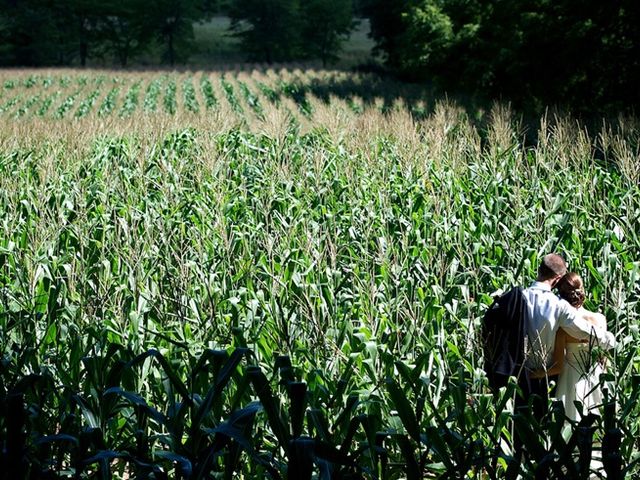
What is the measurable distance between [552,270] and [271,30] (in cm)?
7196

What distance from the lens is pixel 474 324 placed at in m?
6.99

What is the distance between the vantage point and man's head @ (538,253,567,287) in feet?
21.1

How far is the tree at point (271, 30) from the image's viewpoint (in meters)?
75.7

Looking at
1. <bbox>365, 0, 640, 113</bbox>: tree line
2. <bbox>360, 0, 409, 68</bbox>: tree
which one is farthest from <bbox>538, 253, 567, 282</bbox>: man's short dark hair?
<bbox>360, 0, 409, 68</bbox>: tree

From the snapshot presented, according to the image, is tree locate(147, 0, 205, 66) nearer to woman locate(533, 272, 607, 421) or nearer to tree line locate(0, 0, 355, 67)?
tree line locate(0, 0, 355, 67)

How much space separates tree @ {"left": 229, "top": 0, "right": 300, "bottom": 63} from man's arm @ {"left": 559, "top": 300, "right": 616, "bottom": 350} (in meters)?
71.0

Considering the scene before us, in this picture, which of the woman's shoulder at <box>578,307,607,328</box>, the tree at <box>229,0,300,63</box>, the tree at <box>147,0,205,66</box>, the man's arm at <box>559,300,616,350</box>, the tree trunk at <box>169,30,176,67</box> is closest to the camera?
the man's arm at <box>559,300,616,350</box>

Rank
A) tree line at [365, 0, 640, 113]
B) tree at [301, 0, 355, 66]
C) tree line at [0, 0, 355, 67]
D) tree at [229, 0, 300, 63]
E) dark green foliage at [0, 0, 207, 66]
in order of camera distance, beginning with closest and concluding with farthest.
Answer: tree line at [365, 0, 640, 113]
dark green foliage at [0, 0, 207, 66]
tree line at [0, 0, 355, 67]
tree at [229, 0, 300, 63]
tree at [301, 0, 355, 66]

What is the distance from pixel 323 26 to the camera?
7925cm

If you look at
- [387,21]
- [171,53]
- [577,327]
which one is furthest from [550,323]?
[171,53]

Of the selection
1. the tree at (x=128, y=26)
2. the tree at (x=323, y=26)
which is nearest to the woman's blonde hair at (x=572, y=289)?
the tree at (x=128, y=26)

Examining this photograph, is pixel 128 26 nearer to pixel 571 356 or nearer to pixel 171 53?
pixel 171 53

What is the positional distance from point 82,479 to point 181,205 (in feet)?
21.4

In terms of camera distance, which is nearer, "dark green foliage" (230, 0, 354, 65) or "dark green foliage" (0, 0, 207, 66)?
"dark green foliage" (0, 0, 207, 66)
